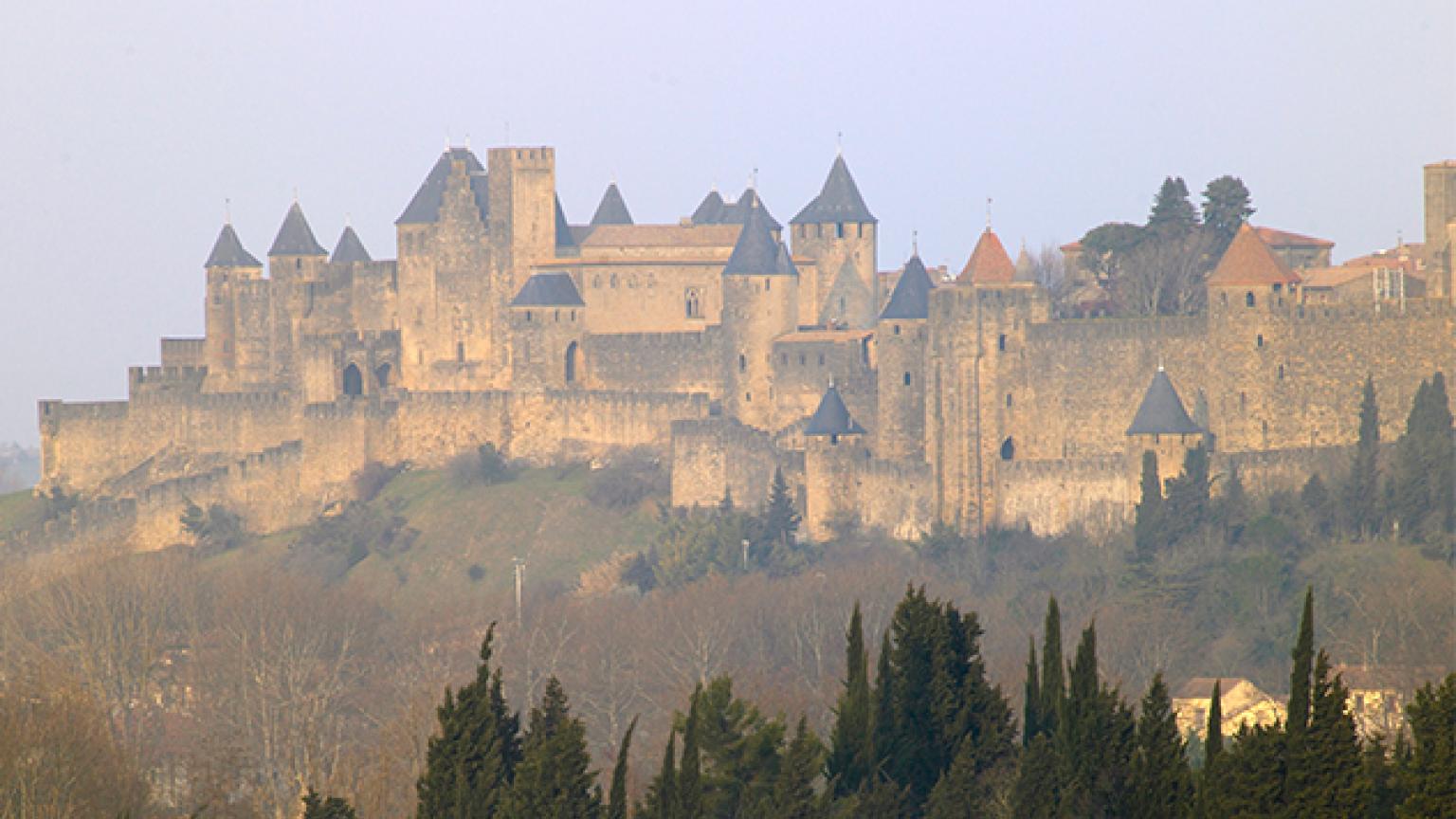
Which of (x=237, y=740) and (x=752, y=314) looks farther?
(x=752, y=314)

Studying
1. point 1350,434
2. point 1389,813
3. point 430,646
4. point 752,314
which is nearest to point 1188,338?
point 1350,434

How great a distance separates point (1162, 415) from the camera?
187ft

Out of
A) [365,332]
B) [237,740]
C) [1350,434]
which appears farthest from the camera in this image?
[365,332]

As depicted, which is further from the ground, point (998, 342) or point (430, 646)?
point (998, 342)

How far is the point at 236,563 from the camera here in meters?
69.9

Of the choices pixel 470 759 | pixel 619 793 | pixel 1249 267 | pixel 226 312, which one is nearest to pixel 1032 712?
pixel 619 793

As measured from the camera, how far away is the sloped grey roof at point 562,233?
2766 inches

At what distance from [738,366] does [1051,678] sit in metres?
31.1

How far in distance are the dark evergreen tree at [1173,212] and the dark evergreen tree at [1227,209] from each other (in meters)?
0.51

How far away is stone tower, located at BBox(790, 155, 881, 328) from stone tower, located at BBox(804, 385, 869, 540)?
17.8ft

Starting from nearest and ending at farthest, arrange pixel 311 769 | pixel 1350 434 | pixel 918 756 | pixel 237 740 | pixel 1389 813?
pixel 1389 813
pixel 918 756
pixel 311 769
pixel 237 740
pixel 1350 434

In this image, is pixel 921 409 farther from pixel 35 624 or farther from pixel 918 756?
pixel 918 756

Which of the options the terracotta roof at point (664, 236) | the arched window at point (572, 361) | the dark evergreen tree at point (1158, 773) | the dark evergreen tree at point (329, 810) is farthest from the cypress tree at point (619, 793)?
the terracotta roof at point (664, 236)

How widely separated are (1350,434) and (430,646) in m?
17.4
